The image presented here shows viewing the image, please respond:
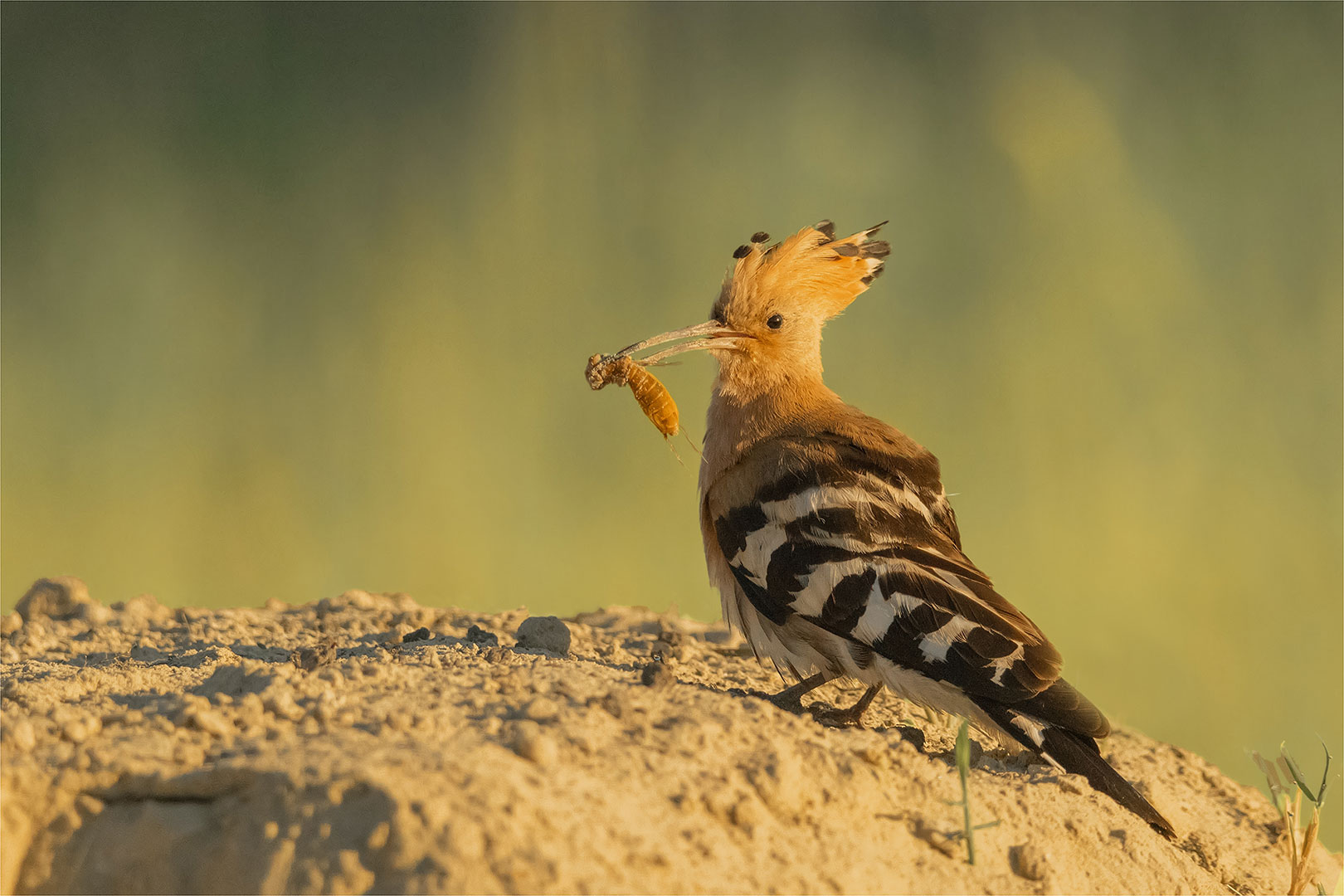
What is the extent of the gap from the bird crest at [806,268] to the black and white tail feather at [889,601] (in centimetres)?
55

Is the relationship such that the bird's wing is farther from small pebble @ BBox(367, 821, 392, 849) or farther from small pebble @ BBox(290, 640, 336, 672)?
small pebble @ BBox(367, 821, 392, 849)

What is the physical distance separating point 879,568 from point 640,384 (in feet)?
3.95

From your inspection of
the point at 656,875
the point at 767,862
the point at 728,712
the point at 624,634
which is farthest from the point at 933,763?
the point at 624,634

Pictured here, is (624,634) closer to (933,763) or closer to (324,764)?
(933,763)

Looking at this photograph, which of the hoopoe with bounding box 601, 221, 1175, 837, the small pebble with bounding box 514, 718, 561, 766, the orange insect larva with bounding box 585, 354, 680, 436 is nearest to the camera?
the small pebble with bounding box 514, 718, 561, 766

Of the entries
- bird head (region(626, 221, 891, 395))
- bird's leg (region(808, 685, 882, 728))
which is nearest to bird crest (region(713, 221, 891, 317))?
bird head (region(626, 221, 891, 395))

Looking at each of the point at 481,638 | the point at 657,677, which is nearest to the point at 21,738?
the point at 657,677

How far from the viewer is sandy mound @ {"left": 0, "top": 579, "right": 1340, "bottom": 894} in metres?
1.57

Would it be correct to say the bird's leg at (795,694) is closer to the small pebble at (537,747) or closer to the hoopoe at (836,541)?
the hoopoe at (836,541)

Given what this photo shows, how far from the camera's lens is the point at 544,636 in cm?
285

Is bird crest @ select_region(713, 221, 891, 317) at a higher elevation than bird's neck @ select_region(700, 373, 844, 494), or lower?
higher

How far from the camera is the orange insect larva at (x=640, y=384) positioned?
11.5ft

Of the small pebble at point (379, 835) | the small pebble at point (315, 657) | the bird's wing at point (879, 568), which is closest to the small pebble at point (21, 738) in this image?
the small pebble at point (315, 657)

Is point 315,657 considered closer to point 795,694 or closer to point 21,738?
point 21,738
